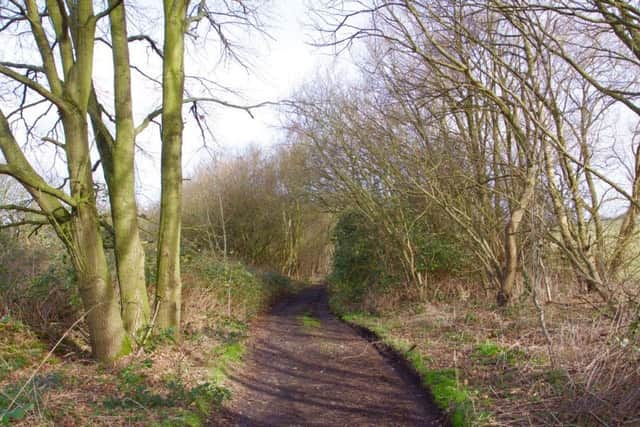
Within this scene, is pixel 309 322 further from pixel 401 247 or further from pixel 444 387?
pixel 444 387

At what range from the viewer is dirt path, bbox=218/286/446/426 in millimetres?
6512

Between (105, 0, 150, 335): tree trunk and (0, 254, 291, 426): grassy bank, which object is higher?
(105, 0, 150, 335): tree trunk

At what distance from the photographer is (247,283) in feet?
63.3

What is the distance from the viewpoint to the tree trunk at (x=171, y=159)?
9203mm

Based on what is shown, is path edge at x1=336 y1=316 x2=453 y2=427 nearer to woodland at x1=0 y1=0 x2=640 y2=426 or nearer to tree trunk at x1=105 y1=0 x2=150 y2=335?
woodland at x1=0 y1=0 x2=640 y2=426

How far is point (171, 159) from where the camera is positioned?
30.6 feet

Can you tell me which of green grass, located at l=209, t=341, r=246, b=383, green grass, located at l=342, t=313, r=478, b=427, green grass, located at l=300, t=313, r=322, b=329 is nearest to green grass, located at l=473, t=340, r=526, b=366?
green grass, located at l=342, t=313, r=478, b=427

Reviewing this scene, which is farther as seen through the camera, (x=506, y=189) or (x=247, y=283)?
(x=247, y=283)

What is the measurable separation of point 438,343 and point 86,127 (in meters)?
6.77

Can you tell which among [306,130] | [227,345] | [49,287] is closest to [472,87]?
[227,345]

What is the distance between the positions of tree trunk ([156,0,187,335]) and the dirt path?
192 cm

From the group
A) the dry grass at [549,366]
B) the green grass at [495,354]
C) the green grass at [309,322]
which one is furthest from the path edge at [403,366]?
the green grass at [309,322]

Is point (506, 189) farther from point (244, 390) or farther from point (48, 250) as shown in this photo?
point (48, 250)

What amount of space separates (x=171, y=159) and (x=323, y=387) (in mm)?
4584
